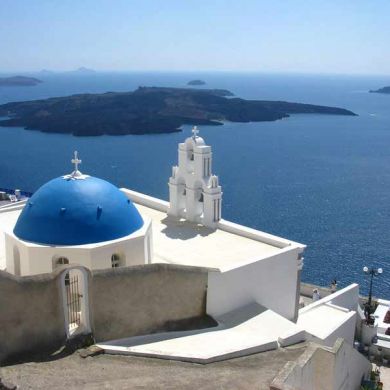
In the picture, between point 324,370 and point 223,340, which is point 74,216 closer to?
point 223,340

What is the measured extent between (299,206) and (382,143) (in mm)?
42852

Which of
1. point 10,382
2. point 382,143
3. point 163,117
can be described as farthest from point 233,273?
point 163,117

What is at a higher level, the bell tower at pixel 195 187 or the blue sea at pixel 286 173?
the bell tower at pixel 195 187

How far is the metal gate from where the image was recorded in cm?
1108

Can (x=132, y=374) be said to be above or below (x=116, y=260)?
below

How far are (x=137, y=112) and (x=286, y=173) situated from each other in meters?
52.7

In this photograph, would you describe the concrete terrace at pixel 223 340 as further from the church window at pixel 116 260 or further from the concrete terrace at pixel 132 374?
the church window at pixel 116 260

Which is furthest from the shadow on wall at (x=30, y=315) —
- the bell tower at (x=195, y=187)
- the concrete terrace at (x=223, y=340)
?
the bell tower at (x=195, y=187)

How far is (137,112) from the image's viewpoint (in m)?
107

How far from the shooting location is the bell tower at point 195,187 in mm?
17719

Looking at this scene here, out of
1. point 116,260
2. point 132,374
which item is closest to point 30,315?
point 132,374

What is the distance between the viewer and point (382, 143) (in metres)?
84.6

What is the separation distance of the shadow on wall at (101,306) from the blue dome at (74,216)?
142 cm

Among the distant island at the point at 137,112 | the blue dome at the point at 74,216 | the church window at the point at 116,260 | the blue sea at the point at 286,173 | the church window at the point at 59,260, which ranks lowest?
the blue sea at the point at 286,173
